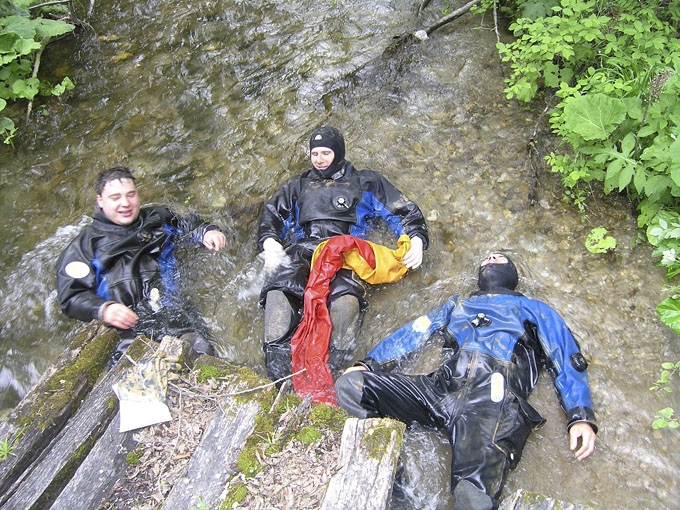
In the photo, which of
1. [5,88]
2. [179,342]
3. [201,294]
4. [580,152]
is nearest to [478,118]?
[580,152]

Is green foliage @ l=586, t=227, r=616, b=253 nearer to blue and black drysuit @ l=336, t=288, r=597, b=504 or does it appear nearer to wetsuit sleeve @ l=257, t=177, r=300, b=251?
blue and black drysuit @ l=336, t=288, r=597, b=504

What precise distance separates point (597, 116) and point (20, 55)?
670cm

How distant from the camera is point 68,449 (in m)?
2.88

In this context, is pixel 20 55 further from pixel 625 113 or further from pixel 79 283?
pixel 625 113

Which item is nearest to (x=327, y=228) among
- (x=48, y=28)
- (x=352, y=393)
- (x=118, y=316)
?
(x=352, y=393)

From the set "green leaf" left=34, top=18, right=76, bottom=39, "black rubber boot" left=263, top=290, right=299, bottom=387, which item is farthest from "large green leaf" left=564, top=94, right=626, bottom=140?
"green leaf" left=34, top=18, right=76, bottom=39

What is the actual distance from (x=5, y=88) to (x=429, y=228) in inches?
224

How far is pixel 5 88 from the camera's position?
21.1ft

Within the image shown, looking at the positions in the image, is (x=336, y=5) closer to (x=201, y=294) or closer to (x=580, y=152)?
(x=580, y=152)

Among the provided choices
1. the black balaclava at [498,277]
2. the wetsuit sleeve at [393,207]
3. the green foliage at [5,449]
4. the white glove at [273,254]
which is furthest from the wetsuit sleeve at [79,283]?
the black balaclava at [498,277]

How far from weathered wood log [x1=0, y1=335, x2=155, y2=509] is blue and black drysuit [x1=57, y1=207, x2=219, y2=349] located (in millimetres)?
786

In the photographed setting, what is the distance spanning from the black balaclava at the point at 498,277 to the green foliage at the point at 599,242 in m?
0.86

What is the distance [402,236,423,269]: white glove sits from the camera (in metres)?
4.60

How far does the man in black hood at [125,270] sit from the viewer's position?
4.10m
